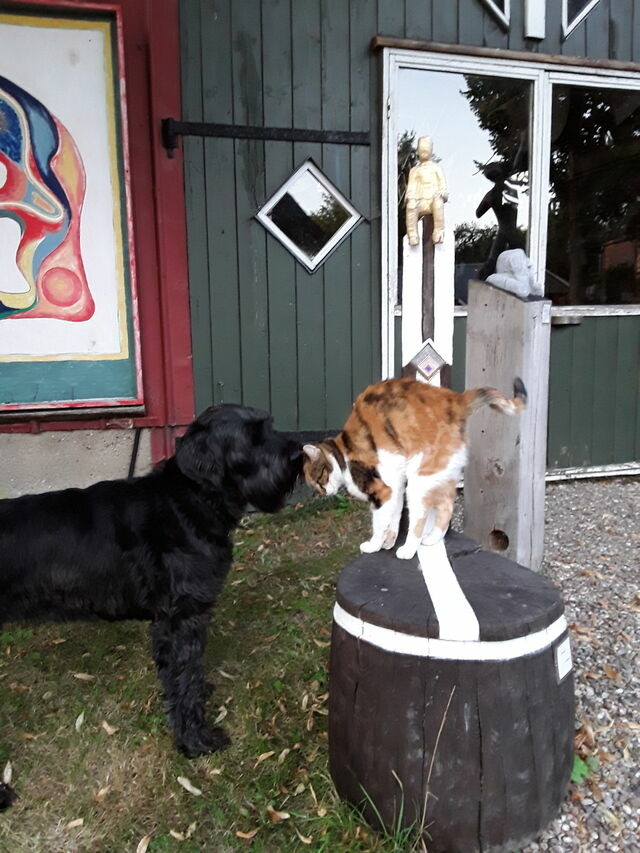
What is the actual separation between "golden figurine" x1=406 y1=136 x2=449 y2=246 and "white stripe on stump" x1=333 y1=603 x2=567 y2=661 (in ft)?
4.94

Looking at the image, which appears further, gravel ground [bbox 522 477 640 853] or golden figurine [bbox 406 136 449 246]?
golden figurine [bbox 406 136 449 246]

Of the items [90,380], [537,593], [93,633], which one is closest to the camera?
[537,593]

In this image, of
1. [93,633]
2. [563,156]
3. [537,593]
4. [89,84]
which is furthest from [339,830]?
[563,156]

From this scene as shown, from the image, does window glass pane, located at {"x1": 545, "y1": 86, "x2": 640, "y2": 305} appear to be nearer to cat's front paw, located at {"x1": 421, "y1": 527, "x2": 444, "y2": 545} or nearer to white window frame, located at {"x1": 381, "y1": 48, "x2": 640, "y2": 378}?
white window frame, located at {"x1": 381, "y1": 48, "x2": 640, "y2": 378}

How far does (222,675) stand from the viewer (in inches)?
107

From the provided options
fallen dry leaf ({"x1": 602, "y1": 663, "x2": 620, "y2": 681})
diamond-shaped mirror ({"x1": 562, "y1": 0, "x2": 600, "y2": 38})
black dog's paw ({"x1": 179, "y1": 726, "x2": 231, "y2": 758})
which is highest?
diamond-shaped mirror ({"x1": 562, "y1": 0, "x2": 600, "y2": 38})

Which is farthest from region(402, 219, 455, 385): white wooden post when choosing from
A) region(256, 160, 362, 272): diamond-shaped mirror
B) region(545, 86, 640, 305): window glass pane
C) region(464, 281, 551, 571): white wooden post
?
region(545, 86, 640, 305): window glass pane

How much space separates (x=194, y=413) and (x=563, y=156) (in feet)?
12.4

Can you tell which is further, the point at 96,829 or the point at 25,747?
the point at 25,747

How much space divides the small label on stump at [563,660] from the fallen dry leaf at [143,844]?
137 cm

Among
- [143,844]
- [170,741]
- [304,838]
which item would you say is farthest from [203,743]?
[304,838]

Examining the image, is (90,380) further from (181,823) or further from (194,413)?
(181,823)

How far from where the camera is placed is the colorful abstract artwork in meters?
4.07

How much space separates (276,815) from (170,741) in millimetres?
561
